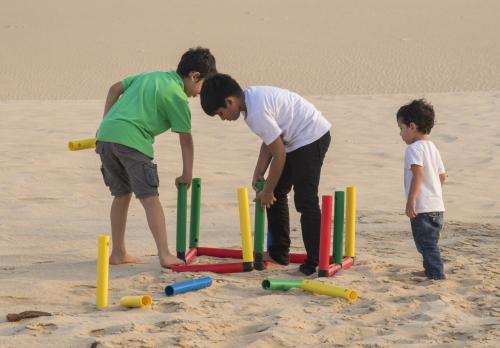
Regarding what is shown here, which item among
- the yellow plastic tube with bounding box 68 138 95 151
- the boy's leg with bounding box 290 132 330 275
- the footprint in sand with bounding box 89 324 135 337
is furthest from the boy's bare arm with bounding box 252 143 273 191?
the footprint in sand with bounding box 89 324 135 337

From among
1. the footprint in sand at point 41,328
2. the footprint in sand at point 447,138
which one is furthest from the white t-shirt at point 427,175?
the footprint in sand at point 447,138

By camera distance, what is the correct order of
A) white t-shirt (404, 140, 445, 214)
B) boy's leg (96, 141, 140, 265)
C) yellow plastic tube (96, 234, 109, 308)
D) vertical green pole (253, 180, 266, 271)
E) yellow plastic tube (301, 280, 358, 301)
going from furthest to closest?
boy's leg (96, 141, 140, 265)
vertical green pole (253, 180, 266, 271)
white t-shirt (404, 140, 445, 214)
yellow plastic tube (301, 280, 358, 301)
yellow plastic tube (96, 234, 109, 308)

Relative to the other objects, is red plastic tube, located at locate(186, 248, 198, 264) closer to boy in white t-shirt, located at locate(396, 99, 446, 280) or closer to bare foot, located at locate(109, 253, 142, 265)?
bare foot, located at locate(109, 253, 142, 265)

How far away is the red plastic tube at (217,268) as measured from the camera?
5.93 meters

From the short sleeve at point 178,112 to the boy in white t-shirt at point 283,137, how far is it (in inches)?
10.6

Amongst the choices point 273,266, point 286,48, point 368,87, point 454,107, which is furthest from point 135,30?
point 273,266

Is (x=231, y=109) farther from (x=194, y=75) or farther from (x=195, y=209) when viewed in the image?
(x=195, y=209)

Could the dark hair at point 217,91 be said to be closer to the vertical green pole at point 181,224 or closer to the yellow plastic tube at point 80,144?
the vertical green pole at point 181,224

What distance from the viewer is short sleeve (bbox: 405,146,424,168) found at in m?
5.63

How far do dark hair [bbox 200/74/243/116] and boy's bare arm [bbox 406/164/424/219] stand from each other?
114 centimetres

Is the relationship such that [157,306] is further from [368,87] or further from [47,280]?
[368,87]

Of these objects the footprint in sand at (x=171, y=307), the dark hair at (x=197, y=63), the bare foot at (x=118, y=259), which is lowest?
the footprint in sand at (x=171, y=307)

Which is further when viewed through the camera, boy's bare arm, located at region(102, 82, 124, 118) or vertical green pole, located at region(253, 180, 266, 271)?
boy's bare arm, located at region(102, 82, 124, 118)

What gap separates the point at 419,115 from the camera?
5730mm
